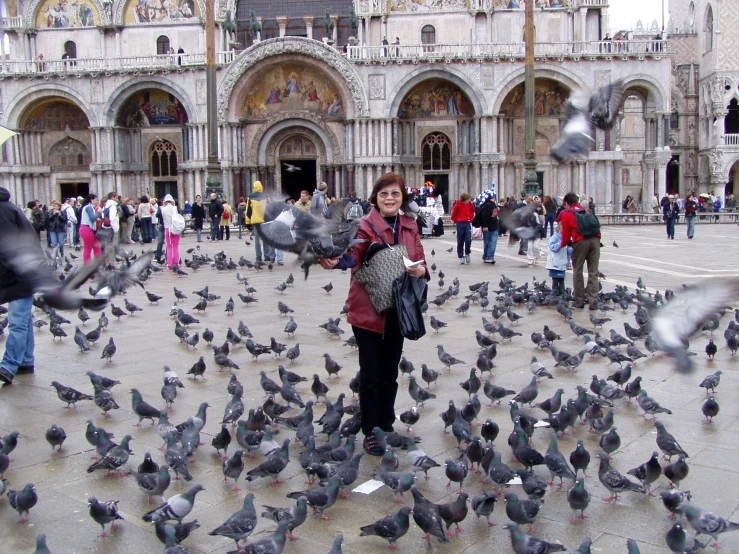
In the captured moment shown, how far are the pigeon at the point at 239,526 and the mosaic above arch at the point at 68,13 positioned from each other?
33569mm

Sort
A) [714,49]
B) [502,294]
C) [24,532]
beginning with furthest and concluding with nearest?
[714,49] → [502,294] → [24,532]

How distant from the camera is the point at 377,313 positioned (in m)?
4.76

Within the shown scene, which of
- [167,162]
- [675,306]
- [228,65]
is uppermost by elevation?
[228,65]

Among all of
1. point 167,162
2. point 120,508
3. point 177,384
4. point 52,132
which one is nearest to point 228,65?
point 167,162

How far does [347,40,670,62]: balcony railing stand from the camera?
30.3 m

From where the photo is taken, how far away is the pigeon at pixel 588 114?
22.6 ft

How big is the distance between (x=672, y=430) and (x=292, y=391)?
9.22 feet

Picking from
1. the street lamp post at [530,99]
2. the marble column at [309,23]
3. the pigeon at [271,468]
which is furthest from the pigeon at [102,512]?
the marble column at [309,23]

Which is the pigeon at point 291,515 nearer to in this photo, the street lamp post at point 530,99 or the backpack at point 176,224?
the backpack at point 176,224

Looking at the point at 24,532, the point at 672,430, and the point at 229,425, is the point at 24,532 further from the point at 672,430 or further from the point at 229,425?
the point at 672,430

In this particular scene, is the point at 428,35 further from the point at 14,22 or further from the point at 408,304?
the point at 408,304

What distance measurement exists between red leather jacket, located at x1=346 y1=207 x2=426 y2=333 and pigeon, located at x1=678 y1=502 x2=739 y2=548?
202cm

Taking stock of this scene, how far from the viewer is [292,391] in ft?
19.3

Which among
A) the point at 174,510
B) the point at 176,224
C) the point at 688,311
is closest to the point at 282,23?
the point at 176,224
